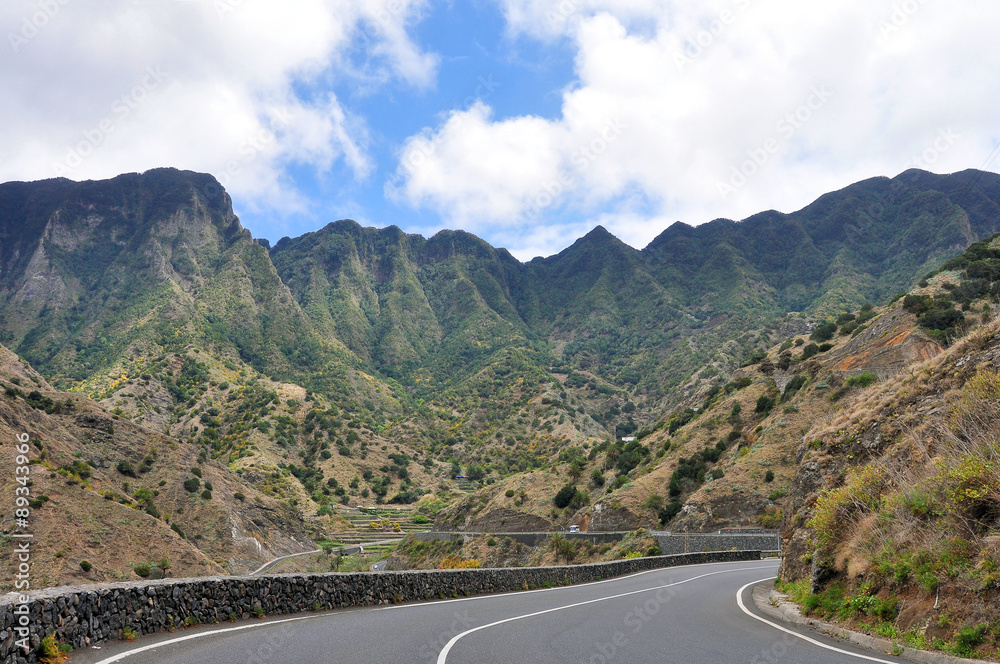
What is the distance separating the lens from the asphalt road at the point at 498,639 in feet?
23.1

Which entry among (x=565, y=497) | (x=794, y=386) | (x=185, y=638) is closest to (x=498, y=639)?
(x=185, y=638)

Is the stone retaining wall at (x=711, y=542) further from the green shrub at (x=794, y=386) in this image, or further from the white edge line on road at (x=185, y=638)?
the white edge line on road at (x=185, y=638)

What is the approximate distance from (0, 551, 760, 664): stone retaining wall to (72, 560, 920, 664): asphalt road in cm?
36

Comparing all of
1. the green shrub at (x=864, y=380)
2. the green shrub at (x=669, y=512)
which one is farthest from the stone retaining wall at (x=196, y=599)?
the green shrub at (x=864, y=380)

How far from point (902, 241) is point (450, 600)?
163 m

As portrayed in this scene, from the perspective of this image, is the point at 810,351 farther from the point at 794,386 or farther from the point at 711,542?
the point at 711,542

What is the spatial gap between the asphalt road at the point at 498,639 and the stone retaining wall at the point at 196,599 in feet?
1.18

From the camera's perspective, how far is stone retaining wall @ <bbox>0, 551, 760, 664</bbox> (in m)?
6.20

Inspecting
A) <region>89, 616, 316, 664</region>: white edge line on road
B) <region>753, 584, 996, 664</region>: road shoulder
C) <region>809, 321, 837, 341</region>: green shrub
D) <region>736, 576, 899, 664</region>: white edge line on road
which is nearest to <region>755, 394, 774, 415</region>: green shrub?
<region>809, 321, 837, 341</region>: green shrub

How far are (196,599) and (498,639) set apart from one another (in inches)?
189

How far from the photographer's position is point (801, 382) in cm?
5650

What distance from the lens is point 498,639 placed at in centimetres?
869

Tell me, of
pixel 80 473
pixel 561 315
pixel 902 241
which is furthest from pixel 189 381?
pixel 902 241

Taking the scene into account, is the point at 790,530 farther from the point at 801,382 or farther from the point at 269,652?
the point at 801,382
